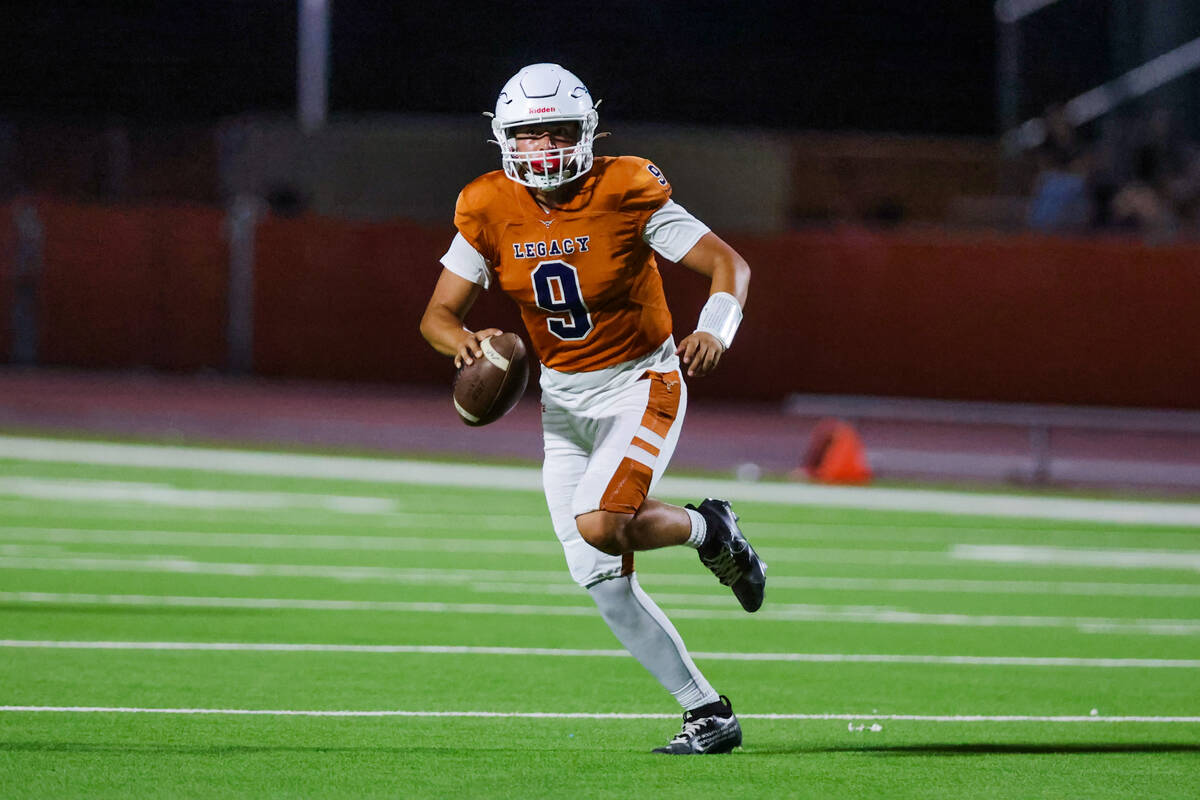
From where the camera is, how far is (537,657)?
8.87 metres

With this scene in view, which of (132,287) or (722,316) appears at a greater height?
(722,316)

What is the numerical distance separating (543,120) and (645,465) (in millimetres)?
1222

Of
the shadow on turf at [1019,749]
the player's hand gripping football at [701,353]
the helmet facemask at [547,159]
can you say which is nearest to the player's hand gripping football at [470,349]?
the helmet facemask at [547,159]

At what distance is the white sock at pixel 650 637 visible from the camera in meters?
6.68

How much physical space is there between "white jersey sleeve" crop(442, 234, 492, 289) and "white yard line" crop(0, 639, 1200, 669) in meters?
2.49

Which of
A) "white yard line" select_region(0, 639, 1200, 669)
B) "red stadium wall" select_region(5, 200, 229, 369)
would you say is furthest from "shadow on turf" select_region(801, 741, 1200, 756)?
"red stadium wall" select_region(5, 200, 229, 369)

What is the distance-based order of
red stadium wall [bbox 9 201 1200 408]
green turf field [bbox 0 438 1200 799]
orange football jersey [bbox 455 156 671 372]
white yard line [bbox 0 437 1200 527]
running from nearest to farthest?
green turf field [bbox 0 438 1200 799] → orange football jersey [bbox 455 156 671 372] → white yard line [bbox 0 437 1200 527] → red stadium wall [bbox 9 201 1200 408]

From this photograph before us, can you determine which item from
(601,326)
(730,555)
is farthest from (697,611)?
(601,326)

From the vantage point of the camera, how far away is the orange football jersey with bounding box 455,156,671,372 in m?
6.80

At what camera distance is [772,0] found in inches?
1193

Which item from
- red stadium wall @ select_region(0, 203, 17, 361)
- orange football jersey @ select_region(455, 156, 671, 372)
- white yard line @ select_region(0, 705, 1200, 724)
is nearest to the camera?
orange football jersey @ select_region(455, 156, 671, 372)

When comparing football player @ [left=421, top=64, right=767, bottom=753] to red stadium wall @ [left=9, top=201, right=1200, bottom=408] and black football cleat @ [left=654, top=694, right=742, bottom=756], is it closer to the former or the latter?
black football cleat @ [left=654, top=694, right=742, bottom=756]

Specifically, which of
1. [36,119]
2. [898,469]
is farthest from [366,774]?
[36,119]

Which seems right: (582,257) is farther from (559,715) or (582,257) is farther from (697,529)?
(559,715)
